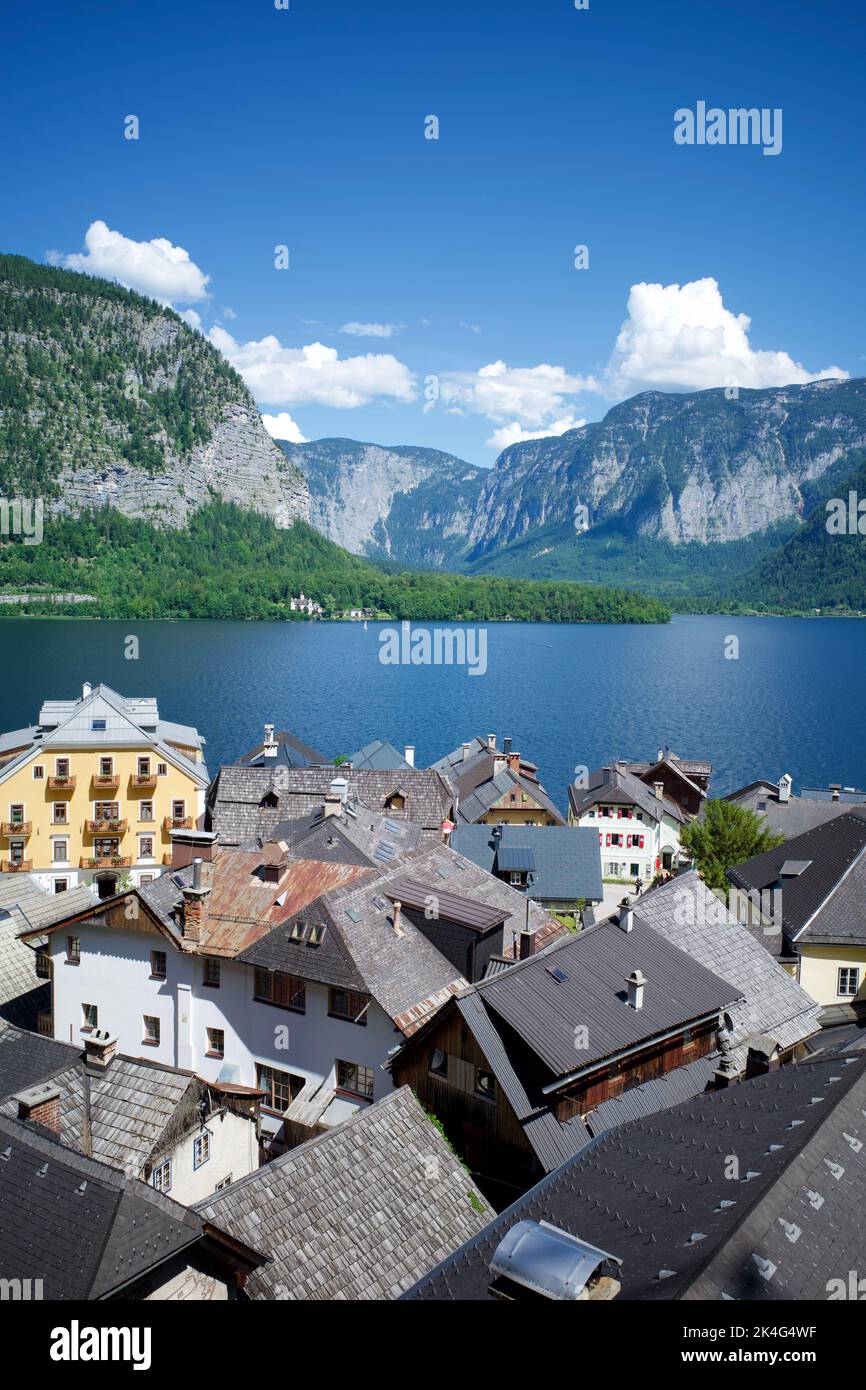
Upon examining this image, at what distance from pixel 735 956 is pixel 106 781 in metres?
35.7

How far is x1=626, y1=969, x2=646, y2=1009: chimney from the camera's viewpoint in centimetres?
2341

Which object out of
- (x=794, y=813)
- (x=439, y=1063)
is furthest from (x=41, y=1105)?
(x=794, y=813)

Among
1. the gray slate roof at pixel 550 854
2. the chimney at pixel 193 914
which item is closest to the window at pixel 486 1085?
the chimney at pixel 193 914

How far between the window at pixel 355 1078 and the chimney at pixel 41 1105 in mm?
8961

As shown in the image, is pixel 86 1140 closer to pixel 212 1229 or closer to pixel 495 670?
pixel 212 1229

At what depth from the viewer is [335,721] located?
125188 millimetres

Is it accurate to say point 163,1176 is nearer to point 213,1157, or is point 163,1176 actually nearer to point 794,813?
point 213,1157

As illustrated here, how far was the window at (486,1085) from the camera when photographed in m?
22.3

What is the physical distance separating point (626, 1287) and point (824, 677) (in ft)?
622

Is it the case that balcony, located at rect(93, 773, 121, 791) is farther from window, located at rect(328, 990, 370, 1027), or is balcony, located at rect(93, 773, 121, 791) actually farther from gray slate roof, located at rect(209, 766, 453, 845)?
window, located at rect(328, 990, 370, 1027)

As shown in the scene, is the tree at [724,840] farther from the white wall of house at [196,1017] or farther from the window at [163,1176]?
the window at [163,1176]
